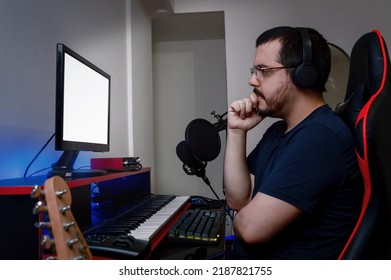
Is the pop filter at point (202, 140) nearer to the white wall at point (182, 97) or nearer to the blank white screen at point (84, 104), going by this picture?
the blank white screen at point (84, 104)

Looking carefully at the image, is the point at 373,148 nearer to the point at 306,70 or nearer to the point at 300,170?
the point at 300,170

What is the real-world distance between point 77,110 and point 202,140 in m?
0.50

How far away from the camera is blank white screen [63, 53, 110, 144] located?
976 mm

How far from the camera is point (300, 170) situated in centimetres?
80

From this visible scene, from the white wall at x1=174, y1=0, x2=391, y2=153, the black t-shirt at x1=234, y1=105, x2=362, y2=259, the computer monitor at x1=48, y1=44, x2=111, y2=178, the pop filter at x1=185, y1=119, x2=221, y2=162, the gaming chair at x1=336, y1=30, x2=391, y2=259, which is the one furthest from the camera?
the white wall at x1=174, y1=0, x2=391, y2=153

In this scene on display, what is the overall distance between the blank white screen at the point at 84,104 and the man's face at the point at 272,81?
0.56 m

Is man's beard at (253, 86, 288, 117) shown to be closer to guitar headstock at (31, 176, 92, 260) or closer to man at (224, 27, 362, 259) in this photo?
man at (224, 27, 362, 259)

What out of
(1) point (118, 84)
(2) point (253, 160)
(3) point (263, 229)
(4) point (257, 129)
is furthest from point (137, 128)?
(3) point (263, 229)

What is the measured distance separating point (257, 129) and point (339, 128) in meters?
1.73

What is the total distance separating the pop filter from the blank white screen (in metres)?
0.34

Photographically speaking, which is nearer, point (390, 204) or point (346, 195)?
point (390, 204)

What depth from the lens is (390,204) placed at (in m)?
0.69

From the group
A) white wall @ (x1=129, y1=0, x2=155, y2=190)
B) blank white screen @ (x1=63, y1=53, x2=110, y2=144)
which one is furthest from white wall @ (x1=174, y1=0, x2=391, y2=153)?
blank white screen @ (x1=63, y1=53, x2=110, y2=144)

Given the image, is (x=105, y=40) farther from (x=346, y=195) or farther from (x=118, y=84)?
(x=346, y=195)
